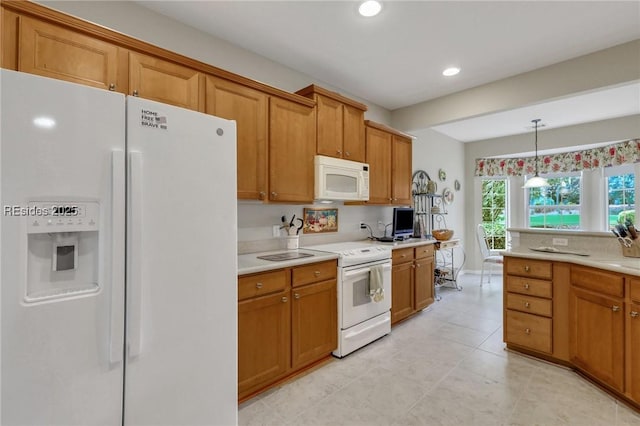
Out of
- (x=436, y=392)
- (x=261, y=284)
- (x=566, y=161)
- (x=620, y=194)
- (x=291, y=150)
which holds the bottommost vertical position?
(x=436, y=392)

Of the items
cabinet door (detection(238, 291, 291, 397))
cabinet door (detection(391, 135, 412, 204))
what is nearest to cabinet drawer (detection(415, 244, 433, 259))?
cabinet door (detection(391, 135, 412, 204))

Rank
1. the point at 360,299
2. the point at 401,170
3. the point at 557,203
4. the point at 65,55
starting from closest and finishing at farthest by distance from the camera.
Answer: the point at 65,55 → the point at 360,299 → the point at 401,170 → the point at 557,203

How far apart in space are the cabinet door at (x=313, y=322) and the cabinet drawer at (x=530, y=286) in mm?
1640

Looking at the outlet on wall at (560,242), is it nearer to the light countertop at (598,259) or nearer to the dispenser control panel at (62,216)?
the light countertop at (598,259)

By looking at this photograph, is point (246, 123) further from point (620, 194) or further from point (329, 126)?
point (620, 194)

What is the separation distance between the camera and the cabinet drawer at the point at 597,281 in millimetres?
2072

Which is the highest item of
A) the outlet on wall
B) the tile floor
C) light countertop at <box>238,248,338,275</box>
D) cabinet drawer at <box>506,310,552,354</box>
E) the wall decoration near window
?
the wall decoration near window

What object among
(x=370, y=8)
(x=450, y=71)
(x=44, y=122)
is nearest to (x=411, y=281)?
(x=450, y=71)

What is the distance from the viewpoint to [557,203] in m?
5.45

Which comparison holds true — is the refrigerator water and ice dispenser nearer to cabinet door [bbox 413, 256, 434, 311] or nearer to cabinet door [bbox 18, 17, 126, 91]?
cabinet door [bbox 18, 17, 126, 91]

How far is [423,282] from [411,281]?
33 cm

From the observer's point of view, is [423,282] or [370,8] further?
[423,282]

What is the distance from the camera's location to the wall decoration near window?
127 inches

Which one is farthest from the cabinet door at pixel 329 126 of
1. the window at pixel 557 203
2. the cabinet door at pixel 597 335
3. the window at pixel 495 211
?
the window at pixel 557 203
